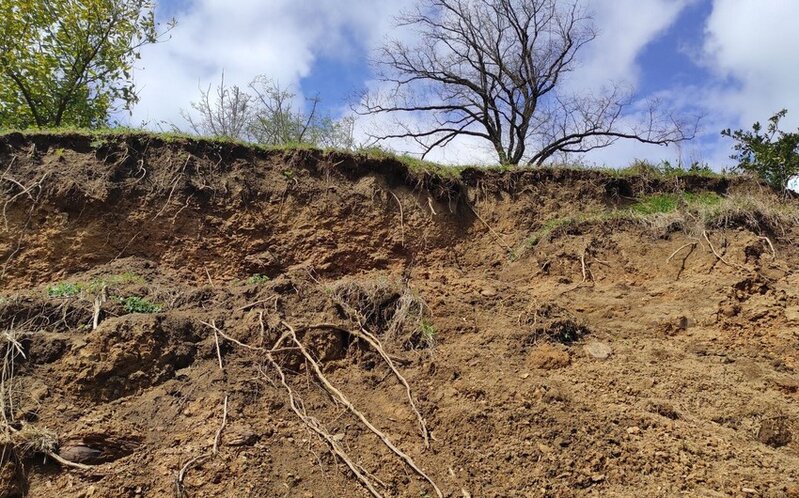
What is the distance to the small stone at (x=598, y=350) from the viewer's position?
452cm

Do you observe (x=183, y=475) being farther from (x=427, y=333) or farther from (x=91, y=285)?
(x=91, y=285)

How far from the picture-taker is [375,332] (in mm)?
4695

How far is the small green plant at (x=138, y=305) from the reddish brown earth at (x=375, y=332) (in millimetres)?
114

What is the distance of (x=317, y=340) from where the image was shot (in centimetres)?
443

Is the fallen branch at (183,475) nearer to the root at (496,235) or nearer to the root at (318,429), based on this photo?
the root at (318,429)

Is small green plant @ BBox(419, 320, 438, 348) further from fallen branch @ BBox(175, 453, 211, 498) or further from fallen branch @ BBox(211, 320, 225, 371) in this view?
fallen branch @ BBox(175, 453, 211, 498)

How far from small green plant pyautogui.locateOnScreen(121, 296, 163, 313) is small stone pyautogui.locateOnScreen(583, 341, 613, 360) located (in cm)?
344

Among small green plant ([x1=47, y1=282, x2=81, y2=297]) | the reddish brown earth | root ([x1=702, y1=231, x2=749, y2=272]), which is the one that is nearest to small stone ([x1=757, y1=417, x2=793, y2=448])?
the reddish brown earth

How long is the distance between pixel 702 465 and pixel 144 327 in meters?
3.69

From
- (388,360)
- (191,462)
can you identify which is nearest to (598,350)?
(388,360)

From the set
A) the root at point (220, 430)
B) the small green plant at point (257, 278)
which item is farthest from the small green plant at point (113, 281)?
the root at point (220, 430)

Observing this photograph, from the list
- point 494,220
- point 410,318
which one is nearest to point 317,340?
point 410,318

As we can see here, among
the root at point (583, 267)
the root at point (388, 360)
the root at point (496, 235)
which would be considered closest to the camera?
the root at point (388, 360)

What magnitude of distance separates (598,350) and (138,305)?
3.68 meters
